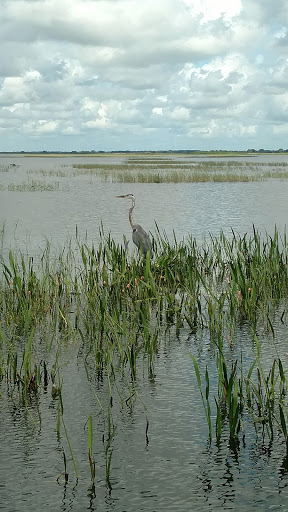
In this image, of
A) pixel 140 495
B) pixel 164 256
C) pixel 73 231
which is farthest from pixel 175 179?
pixel 140 495

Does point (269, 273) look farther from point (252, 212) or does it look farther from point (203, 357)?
point (252, 212)

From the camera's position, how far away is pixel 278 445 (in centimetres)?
424

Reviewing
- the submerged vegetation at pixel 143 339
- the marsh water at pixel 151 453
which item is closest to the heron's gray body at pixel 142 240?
the submerged vegetation at pixel 143 339

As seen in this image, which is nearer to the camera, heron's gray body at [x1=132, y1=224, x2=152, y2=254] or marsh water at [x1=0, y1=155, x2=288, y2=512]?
marsh water at [x1=0, y1=155, x2=288, y2=512]

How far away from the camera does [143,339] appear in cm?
623

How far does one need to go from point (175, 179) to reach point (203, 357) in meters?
34.8

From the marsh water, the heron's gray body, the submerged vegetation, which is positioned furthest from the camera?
the heron's gray body

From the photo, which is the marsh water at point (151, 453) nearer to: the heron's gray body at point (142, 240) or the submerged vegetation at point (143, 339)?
the submerged vegetation at point (143, 339)

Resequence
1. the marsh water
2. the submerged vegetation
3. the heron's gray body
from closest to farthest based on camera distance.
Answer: the marsh water, the submerged vegetation, the heron's gray body

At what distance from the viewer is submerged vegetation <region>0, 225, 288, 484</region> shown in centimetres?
445

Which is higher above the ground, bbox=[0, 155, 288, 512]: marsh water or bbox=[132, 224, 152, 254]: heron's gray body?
bbox=[132, 224, 152, 254]: heron's gray body

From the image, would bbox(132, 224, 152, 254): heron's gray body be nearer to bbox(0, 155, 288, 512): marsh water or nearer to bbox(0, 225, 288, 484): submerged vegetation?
bbox(0, 225, 288, 484): submerged vegetation

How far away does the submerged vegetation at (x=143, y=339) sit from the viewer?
14.6 ft

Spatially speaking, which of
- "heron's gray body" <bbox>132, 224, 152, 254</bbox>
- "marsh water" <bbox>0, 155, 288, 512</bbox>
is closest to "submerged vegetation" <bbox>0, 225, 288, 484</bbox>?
"marsh water" <bbox>0, 155, 288, 512</bbox>
